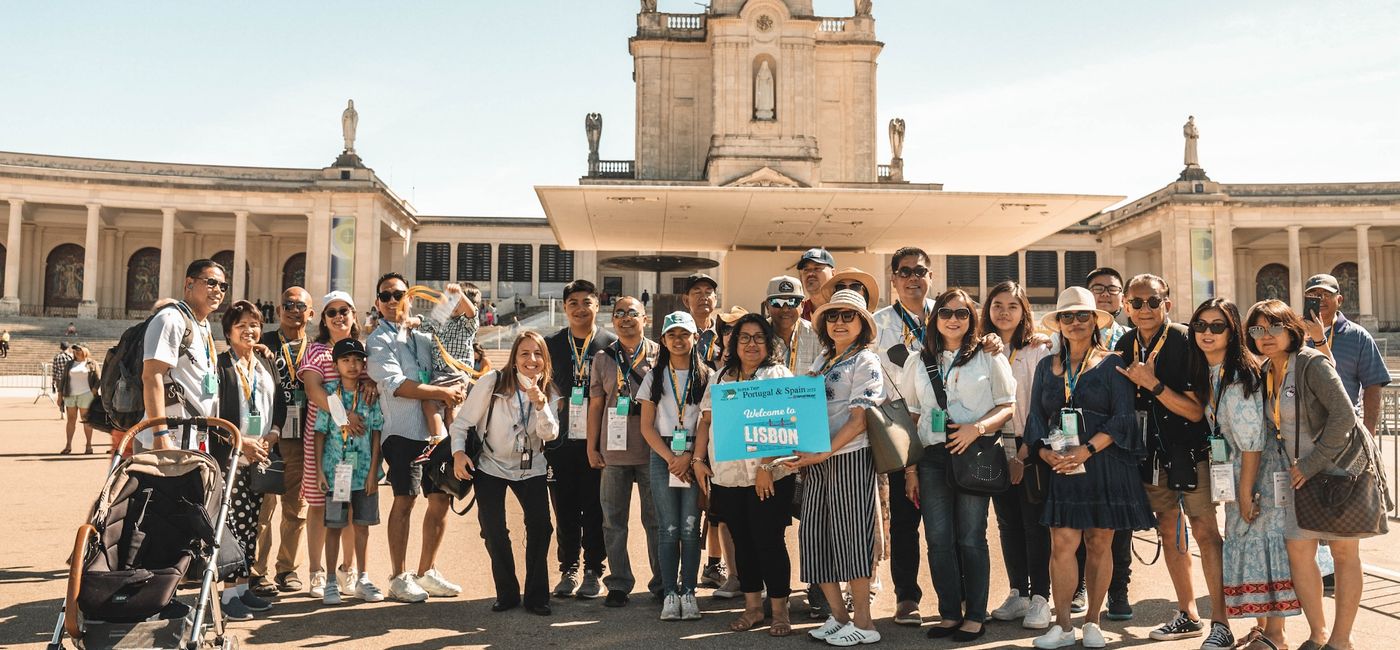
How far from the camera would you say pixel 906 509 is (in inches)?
218

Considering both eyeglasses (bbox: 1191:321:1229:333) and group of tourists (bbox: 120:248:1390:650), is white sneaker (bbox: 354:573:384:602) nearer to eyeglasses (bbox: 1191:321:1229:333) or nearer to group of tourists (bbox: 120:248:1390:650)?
group of tourists (bbox: 120:248:1390:650)

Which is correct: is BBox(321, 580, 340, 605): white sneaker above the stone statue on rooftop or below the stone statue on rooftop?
below

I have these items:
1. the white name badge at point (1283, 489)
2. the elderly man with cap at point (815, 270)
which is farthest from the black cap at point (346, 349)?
the white name badge at point (1283, 489)

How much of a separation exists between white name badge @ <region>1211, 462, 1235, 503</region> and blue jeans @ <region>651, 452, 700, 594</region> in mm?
2772

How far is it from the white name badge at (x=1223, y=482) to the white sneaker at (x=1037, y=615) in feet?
3.66

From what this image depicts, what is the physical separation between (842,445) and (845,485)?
0.28 meters

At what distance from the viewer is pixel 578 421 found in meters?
6.22

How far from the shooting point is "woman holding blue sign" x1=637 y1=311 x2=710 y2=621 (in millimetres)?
5422

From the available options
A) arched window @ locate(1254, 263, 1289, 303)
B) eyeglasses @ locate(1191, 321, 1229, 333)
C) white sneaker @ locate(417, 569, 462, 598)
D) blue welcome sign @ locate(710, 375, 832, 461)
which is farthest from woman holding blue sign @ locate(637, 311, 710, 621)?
arched window @ locate(1254, 263, 1289, 303)

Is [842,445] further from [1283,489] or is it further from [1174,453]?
[1283,489]

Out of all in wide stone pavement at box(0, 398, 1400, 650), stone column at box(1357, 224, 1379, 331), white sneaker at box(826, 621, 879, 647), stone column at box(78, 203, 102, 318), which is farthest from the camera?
stone column at box(1357, 224, 1379, 331)

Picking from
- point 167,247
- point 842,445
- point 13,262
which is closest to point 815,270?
point 842,445

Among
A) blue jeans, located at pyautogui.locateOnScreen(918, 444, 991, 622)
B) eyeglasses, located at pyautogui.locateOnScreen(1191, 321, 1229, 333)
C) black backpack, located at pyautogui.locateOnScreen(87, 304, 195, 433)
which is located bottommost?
blue jeans, located at pyautogui.locateOnScreen(918, 444, 991, 622)

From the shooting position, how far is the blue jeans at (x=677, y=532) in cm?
546
